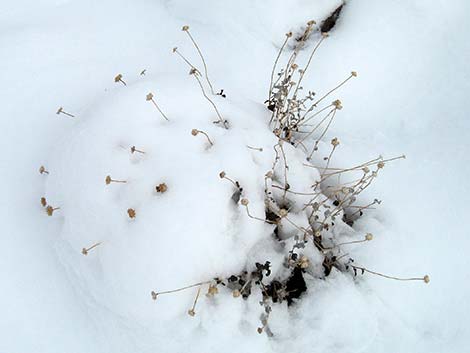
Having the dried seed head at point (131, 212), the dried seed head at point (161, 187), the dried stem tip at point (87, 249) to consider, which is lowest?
the dried stem tip at point (87, 249)

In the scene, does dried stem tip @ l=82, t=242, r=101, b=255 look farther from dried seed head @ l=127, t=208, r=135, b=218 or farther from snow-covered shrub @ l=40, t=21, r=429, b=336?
dried seed head @ l=127, t=208, r=135, b=218

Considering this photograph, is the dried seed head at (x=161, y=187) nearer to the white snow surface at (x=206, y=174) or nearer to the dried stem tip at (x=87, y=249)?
the white snow surface at (x=206, y=174)

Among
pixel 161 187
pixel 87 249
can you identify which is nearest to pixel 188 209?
pixel 161 187

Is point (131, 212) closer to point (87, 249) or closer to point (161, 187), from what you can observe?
point (161, 187)

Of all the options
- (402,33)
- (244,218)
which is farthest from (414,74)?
(244,218)

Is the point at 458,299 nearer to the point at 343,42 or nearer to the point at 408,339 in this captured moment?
the point at 408,339

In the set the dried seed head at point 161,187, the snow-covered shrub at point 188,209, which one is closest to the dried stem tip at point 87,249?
the snow-covered shrub at point 188,209

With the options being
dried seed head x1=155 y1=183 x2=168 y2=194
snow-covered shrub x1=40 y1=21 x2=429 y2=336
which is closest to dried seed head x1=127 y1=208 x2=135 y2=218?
snow-covered shrub x1=40 y1=21 x2=429 y2=336

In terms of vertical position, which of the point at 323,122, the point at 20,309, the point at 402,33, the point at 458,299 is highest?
the point at 402,33
